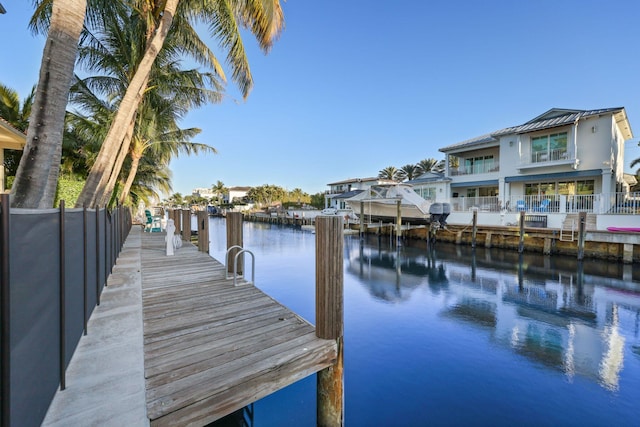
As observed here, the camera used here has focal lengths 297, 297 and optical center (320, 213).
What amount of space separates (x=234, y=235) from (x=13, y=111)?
14500 mm

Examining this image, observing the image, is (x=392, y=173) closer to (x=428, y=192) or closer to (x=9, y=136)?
(x=428, y=192)

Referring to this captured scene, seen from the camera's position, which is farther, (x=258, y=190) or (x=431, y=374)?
(x=258, y=190)

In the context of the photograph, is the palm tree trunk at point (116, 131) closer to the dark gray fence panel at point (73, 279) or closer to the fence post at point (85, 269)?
the fence post at point (85, 269)

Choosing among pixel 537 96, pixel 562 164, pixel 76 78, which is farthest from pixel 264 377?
pixel 537 96

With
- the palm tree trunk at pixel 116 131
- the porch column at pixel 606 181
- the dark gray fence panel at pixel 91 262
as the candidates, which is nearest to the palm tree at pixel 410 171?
the porch column at pixel 606 181

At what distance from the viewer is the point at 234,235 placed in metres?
6.88

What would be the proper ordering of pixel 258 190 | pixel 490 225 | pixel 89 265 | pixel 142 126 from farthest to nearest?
pixel 258 190, pixel 490 225, pixel 142 126, pixel 89 265

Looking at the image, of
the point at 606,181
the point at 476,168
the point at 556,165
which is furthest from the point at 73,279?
the point at 476,168

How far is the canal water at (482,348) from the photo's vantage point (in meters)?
4.16

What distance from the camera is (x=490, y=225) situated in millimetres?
18484

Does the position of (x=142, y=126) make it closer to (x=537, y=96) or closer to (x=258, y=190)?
(x=537, y=96)

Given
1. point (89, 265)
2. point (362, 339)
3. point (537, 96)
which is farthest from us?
point (537, 96)

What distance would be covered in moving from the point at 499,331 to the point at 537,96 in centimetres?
2432

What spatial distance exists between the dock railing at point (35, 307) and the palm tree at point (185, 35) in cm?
429
